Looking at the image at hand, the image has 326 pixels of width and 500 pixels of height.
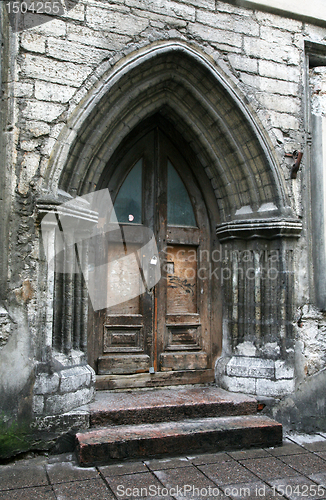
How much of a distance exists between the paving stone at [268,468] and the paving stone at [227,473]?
6cm

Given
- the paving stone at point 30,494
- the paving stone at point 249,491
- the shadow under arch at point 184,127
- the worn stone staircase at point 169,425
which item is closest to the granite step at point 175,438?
the worn stone staircase at point 169,425

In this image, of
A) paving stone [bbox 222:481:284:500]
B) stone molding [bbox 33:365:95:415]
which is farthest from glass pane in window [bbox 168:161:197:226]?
paving stone [bbox 222:481:284:500]

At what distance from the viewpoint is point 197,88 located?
3.92m

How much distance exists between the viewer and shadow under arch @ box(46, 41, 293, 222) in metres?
3.42

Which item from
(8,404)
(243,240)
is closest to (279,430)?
(243,240)

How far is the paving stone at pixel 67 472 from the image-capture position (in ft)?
8.75

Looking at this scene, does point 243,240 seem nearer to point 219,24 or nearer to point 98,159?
point 98,159

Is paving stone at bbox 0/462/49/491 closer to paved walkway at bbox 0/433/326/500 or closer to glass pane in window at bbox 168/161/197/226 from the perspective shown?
paved walkway at bbox 0/433/326/500

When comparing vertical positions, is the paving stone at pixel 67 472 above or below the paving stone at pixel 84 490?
above

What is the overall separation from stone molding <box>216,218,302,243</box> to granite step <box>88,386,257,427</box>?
1482 millimetres

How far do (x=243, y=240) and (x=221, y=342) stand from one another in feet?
3.44

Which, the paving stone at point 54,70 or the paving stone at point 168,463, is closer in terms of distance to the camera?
the paving stone at point 168,463

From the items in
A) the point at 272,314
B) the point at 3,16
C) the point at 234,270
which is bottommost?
the point at 272,314

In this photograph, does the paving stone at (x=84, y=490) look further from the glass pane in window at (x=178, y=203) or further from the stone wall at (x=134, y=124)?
the glass pane in window at (x=178, y=203)
